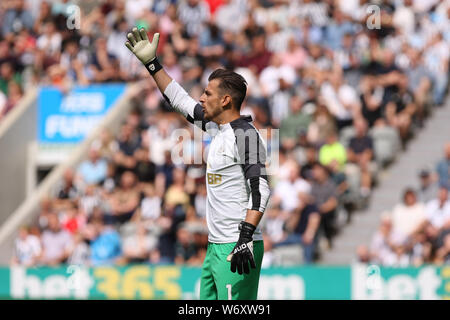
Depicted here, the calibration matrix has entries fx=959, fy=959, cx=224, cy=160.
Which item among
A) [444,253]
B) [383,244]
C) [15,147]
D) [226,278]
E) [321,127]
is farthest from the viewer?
[15,147]

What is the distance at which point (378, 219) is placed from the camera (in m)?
15.0

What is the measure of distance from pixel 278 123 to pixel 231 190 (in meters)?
9.63

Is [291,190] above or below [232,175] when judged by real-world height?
above

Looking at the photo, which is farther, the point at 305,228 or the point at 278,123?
the point at 278,123

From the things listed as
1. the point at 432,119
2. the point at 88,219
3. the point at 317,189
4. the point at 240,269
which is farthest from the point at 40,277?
the point at 240,269

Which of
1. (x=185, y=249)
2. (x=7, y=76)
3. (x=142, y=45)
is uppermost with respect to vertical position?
(x=7, y=76)

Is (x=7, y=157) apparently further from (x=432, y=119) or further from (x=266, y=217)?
(x=432, y=119)

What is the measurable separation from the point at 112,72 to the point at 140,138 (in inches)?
101

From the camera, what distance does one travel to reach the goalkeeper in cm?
626

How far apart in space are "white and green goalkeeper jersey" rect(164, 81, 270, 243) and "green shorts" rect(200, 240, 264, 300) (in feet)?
0.22

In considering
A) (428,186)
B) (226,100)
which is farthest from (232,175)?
(428,186)

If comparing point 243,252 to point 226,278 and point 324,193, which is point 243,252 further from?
point 324,193

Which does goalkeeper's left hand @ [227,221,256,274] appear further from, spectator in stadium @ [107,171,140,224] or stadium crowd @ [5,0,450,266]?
spectator in stadium @ [107,171,140,224]

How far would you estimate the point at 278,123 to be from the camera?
52.5ft
